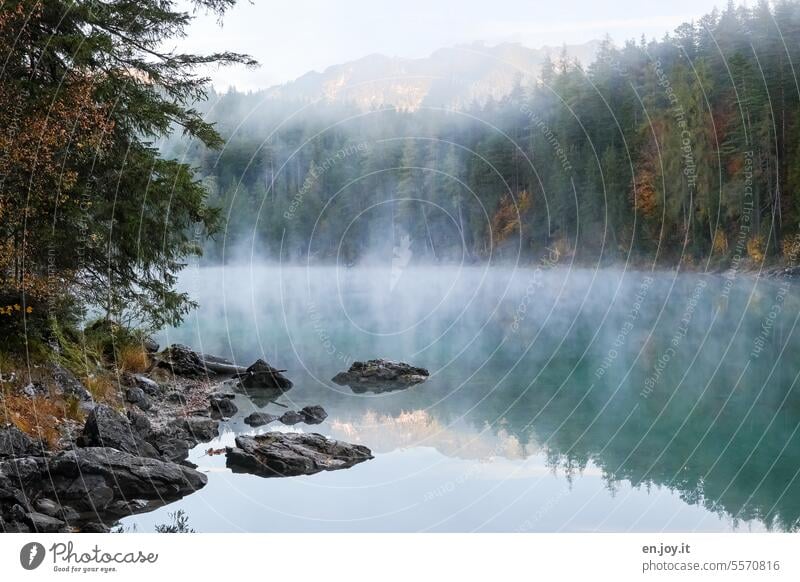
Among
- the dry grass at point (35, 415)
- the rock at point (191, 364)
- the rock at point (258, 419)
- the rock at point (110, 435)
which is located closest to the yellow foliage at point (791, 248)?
the rock at point (191, 364)

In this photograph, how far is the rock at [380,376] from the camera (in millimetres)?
19938

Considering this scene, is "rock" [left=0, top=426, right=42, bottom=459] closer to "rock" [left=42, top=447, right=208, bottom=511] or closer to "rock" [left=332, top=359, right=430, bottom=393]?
"rock" [left=42, top=447, right=208, bottom=511]

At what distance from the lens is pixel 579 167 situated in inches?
2630

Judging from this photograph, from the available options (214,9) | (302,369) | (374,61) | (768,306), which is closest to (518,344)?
(302,369)

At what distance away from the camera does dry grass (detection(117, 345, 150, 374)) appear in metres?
18.0

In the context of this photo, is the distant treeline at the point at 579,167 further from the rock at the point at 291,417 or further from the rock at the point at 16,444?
the rock at the point at 16,444

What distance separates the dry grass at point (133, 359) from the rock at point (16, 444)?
271 inches

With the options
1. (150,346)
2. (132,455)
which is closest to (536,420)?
(132,455)

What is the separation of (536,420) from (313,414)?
413 centimetres

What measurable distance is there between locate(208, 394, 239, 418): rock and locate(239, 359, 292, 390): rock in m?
2.82

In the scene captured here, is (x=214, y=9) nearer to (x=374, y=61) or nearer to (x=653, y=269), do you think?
(x=653, y=269)

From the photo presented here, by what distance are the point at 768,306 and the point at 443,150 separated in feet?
178

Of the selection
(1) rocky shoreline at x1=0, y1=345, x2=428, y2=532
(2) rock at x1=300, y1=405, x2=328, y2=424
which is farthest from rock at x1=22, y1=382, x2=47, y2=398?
(2) rock at x1=300, y1=405, x2=328, y2=424
